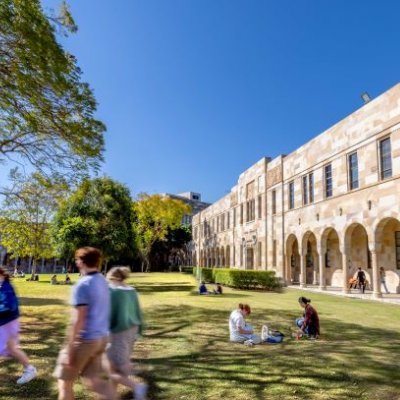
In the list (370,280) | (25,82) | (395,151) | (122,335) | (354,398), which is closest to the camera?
(122,335)

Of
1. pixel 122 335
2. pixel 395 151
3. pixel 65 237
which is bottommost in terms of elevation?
pixel 122 335

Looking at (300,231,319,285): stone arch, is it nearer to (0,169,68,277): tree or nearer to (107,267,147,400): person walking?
(0,169,68,277): tree

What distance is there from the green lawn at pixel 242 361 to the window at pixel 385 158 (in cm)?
835

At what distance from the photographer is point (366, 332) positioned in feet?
31.8

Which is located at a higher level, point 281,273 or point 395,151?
point 395,151

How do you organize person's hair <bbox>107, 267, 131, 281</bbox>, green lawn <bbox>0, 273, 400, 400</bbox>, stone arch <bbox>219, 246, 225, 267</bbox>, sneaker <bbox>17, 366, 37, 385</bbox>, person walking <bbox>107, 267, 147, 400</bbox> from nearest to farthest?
person walking <bbox>107, 267, 147, 400</bbox>, person's hair <bbox>107, 267, 131, 281</bbox>, green lawn <bbox>0, 273, 400, 400</bbox>, sneaker <bbox>17, 366, 37, 385</bbox>, stone arch <bbox>219, 246, 225, 267</bbox>

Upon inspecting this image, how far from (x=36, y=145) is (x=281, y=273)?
72.0ft

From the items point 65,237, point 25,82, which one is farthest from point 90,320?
point 65,237

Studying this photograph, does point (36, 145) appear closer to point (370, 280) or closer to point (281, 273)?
point (370, 280)

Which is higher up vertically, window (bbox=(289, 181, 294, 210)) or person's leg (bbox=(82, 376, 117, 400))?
window (bbox=(289, 181, 294, 210))

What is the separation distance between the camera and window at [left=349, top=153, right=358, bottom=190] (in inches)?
799

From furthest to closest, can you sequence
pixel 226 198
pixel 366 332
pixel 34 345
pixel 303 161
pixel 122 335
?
pixel 226 198 < pixel 303 161 < pixel 366 332 < pixel 34 345 < pixel 122 335


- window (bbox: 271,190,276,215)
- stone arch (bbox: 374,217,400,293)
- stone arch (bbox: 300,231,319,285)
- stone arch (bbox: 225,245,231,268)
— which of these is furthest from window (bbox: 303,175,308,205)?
stone arch (bbox: 225,245,231,268)

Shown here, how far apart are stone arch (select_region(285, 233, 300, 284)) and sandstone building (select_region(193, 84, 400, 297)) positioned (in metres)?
0.07
